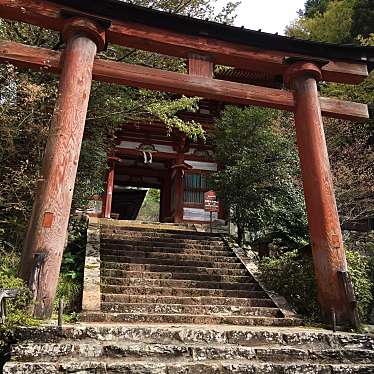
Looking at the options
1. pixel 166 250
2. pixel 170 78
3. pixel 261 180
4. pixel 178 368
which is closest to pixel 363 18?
pixel 261 180

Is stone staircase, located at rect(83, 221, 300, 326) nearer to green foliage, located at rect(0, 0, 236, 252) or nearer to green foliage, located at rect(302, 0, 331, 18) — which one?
green foliage, located at rect(0, 0, 236, 252)

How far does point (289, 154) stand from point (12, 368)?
963 cm

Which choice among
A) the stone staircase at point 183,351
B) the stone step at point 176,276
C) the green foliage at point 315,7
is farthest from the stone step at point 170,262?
the green foliage at point 315,7

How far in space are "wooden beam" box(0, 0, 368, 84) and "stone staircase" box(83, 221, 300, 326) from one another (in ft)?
14.5

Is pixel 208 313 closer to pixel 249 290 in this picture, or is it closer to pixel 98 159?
pixel 249 290

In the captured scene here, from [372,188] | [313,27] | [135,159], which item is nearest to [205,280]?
[372,188]

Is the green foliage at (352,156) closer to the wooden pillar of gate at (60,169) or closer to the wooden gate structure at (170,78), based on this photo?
the wooden gate structure at (170,78)

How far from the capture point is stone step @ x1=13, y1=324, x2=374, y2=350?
4180mm

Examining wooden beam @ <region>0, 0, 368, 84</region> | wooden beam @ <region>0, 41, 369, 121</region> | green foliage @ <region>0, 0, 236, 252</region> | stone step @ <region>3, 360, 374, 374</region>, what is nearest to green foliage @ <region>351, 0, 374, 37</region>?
green foliage @ <region>0, 0, 236, 252</region>

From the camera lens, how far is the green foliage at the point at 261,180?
35.1 ft

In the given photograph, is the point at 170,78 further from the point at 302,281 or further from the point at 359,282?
the point at 359,282

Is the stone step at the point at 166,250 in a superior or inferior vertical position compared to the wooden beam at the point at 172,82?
inferior

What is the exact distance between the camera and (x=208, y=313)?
21.1ft

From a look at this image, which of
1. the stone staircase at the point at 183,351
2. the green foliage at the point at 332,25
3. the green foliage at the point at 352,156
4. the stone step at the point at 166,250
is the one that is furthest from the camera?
the green foliage at the point at 332,25
